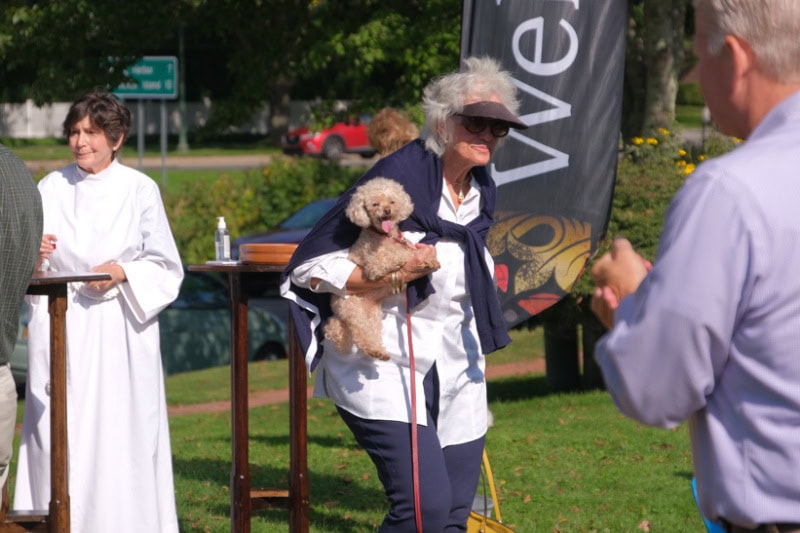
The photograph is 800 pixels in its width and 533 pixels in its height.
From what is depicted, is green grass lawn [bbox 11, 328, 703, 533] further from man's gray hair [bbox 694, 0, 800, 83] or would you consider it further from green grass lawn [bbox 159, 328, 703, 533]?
man's gray hair [bbox 694, 0, 800, 83]

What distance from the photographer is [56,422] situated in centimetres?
534

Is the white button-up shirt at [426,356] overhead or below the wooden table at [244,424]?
overhead

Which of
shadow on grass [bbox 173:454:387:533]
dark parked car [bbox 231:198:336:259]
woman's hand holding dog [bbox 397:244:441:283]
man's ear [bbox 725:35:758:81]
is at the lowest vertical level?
dark parked car [bbox 231:198:336:259]

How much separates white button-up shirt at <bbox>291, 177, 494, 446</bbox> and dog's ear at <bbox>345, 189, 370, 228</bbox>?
18 cm

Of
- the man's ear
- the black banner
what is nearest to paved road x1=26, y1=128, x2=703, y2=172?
the black banner

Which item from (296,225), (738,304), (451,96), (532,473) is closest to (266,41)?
(296,225)

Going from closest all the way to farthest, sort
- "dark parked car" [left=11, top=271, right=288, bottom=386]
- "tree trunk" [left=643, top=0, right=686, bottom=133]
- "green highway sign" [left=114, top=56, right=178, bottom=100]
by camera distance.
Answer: "tree trunk" [left=643, top=0, right=686, bottom=133] < "dark parked car" [left=11, top=271, right=288, bottom=386] < "green highway sign" [left=114, top=56, right=178, bottom=100]

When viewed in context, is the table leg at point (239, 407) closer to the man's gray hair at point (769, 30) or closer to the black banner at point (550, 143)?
the black banner at point (550, 143)

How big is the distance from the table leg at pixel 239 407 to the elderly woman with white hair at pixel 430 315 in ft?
3.76

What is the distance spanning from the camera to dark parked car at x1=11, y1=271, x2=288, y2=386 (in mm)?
15172

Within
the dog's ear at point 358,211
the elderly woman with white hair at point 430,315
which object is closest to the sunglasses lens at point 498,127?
the elderly woman with white hair at point 430,315

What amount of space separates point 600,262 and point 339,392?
2.13 m

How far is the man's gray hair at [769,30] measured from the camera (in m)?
2.16

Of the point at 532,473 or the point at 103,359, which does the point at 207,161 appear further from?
the point at 103,359
